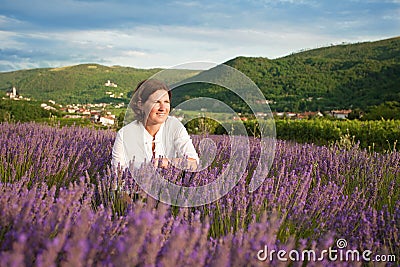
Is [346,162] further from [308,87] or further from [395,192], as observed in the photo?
[308,87]

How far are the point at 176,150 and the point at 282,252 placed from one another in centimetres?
194

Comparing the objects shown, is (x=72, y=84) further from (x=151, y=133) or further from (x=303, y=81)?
(x=151, y=133)

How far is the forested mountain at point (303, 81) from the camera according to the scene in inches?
1435

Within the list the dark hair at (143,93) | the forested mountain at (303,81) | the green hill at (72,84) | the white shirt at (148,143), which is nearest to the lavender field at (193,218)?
the white shirt at (148,143)

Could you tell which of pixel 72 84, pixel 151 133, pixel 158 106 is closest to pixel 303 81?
pixel 72 84

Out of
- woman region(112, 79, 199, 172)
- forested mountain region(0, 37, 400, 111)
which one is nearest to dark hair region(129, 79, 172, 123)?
woman region(112, 79, 199, 172)

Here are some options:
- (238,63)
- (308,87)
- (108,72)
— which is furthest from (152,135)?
(108,72)

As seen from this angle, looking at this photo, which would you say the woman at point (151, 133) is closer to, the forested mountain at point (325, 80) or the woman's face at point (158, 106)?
the woman's face at point (158, 106)

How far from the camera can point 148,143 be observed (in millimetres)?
3172

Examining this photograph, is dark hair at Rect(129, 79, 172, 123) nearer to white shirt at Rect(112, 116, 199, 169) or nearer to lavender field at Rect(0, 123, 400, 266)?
white shirt at Rect(112, 116, 199, 169)

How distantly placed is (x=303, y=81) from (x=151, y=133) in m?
46.6

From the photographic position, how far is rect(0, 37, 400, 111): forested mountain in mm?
36438

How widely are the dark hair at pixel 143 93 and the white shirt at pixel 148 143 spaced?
9 centimetres

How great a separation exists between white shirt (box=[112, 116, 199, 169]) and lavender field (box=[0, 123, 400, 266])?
0.28 meters
